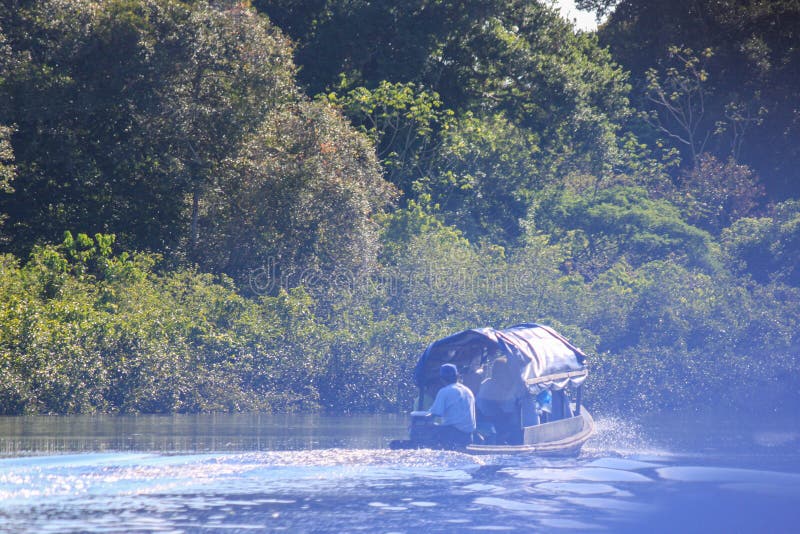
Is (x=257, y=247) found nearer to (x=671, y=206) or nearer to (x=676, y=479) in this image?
(x=676, y=479)

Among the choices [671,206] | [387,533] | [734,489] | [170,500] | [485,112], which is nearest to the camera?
[387,533]

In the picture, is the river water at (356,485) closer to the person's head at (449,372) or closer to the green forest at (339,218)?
A: the person's head at (449,372)

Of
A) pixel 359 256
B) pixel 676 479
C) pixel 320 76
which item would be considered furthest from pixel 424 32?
pixel 676 479

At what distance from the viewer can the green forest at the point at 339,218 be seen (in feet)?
68.3

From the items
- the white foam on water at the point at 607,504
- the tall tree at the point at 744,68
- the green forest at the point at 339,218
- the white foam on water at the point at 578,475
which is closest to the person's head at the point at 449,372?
the white foam on water at the point at 578,475

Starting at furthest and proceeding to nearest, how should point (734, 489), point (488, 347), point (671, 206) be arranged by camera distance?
point (671, 206) < point (488, 347) < point (734, 489)

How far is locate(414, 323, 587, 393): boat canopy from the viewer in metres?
15.3

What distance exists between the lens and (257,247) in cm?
2336

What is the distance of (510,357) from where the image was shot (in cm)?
1510

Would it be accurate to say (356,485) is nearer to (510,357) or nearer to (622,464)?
(510,357)

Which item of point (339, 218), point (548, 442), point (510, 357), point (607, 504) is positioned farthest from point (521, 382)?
point (339, 218)

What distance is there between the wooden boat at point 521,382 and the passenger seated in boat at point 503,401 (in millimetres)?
16

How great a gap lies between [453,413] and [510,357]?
1.60m

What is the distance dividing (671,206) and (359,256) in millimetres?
13104
